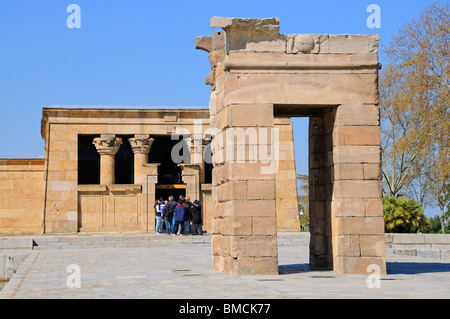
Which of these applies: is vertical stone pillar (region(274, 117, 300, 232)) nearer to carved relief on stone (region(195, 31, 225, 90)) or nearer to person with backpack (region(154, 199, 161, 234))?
person with backpack (region(154, 199, 161, 234))

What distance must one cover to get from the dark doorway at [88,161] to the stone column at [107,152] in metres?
2.80

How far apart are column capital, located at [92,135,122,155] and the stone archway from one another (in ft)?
67.6

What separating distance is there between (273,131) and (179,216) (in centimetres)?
1496

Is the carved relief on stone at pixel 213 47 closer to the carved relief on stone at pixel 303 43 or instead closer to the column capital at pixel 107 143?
the carved relief on stone at pixel 303 43

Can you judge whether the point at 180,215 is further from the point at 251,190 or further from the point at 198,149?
the point at 251,190

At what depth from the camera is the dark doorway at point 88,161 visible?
35250 mm

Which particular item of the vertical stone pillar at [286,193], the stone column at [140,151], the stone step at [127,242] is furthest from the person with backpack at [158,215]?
the vertical stone pillar at [286,193]

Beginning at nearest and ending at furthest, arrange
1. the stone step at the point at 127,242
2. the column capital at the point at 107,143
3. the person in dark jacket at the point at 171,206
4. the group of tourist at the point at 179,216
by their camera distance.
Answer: the stone step at the point at 127,242
the group of tourist at the point at 179,216
the person in dark jacket at the point at 171,206
the column capital at the point at 107,143

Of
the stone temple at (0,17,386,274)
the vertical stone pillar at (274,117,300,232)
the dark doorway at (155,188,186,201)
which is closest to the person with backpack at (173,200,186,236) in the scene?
the vertical stone pillar at (274,117,300,232)

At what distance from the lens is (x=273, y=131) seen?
11.4 metres

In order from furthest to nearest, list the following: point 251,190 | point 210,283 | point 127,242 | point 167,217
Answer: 1. point 167,217
2. point 127,242
3. point 251,190
4. point 210,283

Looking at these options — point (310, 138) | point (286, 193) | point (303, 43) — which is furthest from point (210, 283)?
point (286, 193)
